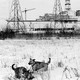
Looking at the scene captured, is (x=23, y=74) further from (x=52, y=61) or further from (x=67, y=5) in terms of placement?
(x=67, y=5)

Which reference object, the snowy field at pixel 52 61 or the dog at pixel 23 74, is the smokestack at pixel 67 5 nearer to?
the snowy field at pixel 52 61

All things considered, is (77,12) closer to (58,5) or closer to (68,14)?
(68,14)

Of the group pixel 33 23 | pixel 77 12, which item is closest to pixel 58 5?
pixel 33 23

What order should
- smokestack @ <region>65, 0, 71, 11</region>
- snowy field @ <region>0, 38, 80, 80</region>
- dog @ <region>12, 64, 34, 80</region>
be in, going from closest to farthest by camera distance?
dog @ <region>12, 64, 34, 80</region>
snowy field @ <region>0, 38, 80, 80</region>
smokestack @ <region>65, 0, 71, 11</region>

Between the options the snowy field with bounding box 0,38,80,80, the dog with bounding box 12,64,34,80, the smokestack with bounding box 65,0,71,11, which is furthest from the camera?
the smokestack with bounding box 65,0,71,11

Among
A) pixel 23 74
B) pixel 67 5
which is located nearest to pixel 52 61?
pixel 23 74

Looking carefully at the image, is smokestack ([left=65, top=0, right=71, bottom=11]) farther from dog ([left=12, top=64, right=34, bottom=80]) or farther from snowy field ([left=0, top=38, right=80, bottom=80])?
dog ([left=12, top=64, right=34, bottom=80])

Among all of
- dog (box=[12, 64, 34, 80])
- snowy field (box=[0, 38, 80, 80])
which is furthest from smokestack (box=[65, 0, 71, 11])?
dog (box=[12, 64, 34, 80])

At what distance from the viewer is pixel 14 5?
42.2m

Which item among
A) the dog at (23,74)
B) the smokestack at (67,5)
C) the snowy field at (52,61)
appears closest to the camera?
the dog at (23,74)

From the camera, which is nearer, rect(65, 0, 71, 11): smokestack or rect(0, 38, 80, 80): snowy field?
rect(0, 38, 80, 80): snowy field

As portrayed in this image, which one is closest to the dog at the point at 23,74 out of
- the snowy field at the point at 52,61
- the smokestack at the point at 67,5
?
the snowy field at the point at 52,61

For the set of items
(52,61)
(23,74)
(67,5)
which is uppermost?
(67,5)

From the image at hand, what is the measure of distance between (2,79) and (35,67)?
888 millimetres
